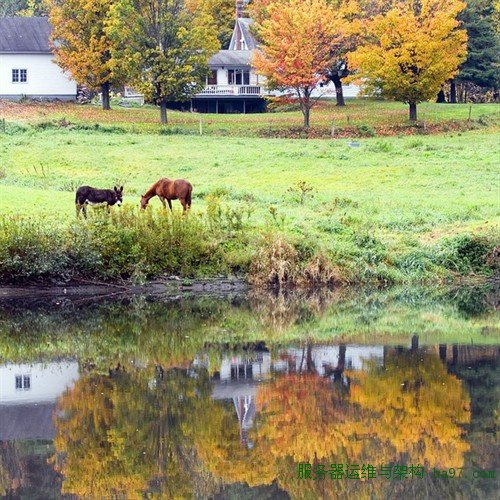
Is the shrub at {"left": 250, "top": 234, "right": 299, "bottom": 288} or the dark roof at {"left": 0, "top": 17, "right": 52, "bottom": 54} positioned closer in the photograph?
the shrub at {"left": 250, "top": 234, "right": 299, "bottom": 288}

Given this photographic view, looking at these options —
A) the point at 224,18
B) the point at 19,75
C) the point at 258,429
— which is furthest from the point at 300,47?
the point at 258,429

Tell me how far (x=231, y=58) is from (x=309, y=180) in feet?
132

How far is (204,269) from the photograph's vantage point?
93.5 ft

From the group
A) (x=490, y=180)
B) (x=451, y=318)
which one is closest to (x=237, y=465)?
(x=451, y=318)

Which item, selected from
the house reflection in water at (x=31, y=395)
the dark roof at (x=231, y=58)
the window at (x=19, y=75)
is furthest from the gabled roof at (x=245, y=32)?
the house reflection in water at (x=31, y=395)

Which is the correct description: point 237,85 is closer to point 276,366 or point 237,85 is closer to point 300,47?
point 300,47

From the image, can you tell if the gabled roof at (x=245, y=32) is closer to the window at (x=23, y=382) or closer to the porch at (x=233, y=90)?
the porch at (x=233, y=90)

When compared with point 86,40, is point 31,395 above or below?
below

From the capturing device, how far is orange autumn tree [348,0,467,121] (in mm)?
60656

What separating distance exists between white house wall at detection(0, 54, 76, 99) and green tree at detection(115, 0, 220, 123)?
1066 cm

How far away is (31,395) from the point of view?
18641 millimetres

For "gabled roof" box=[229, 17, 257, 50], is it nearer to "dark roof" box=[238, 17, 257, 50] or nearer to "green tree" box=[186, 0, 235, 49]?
"dark roof" box=[238, 17, 257, 50]

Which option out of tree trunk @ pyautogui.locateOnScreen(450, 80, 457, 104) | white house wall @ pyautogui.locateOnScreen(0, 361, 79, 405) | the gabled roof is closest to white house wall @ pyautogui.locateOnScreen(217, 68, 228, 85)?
the gabled roof

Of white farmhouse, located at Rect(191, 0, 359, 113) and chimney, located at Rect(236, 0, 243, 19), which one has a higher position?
chimney, located at Rect(236, 0, 243, 19)
